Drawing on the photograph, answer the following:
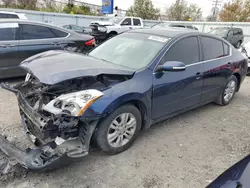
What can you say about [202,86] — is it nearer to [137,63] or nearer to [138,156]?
[137,63]

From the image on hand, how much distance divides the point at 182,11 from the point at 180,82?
4114cm

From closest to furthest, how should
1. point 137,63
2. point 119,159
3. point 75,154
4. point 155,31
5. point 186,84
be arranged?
1. point 75,154
2. point 119,159
3. point 137,63
4. point 186,84
5. point 155,31

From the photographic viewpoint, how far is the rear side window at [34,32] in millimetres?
5488

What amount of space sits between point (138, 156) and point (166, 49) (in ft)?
5.17

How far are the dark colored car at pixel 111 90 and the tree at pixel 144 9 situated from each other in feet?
109

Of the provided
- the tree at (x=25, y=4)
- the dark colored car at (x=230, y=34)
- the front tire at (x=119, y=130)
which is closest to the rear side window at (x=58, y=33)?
the front tire at (x=119, y=130)

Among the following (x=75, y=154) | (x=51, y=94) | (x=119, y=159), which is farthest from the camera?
(x=119, y=159)

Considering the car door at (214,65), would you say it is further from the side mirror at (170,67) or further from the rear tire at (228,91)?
the side mirror at (170,67)

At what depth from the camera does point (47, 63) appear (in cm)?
285

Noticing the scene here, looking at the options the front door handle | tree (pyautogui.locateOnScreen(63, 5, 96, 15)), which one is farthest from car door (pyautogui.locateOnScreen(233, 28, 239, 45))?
tree (pyautogui.locateOnScreen(63, 5, 96, 15))

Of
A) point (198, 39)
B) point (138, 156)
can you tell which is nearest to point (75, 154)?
point (138, 156)

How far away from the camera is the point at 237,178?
162cm

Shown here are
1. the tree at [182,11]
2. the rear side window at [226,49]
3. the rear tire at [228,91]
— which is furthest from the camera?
the tree at [182,11]

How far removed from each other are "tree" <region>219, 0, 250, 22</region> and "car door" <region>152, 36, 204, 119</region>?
31.3 meters
